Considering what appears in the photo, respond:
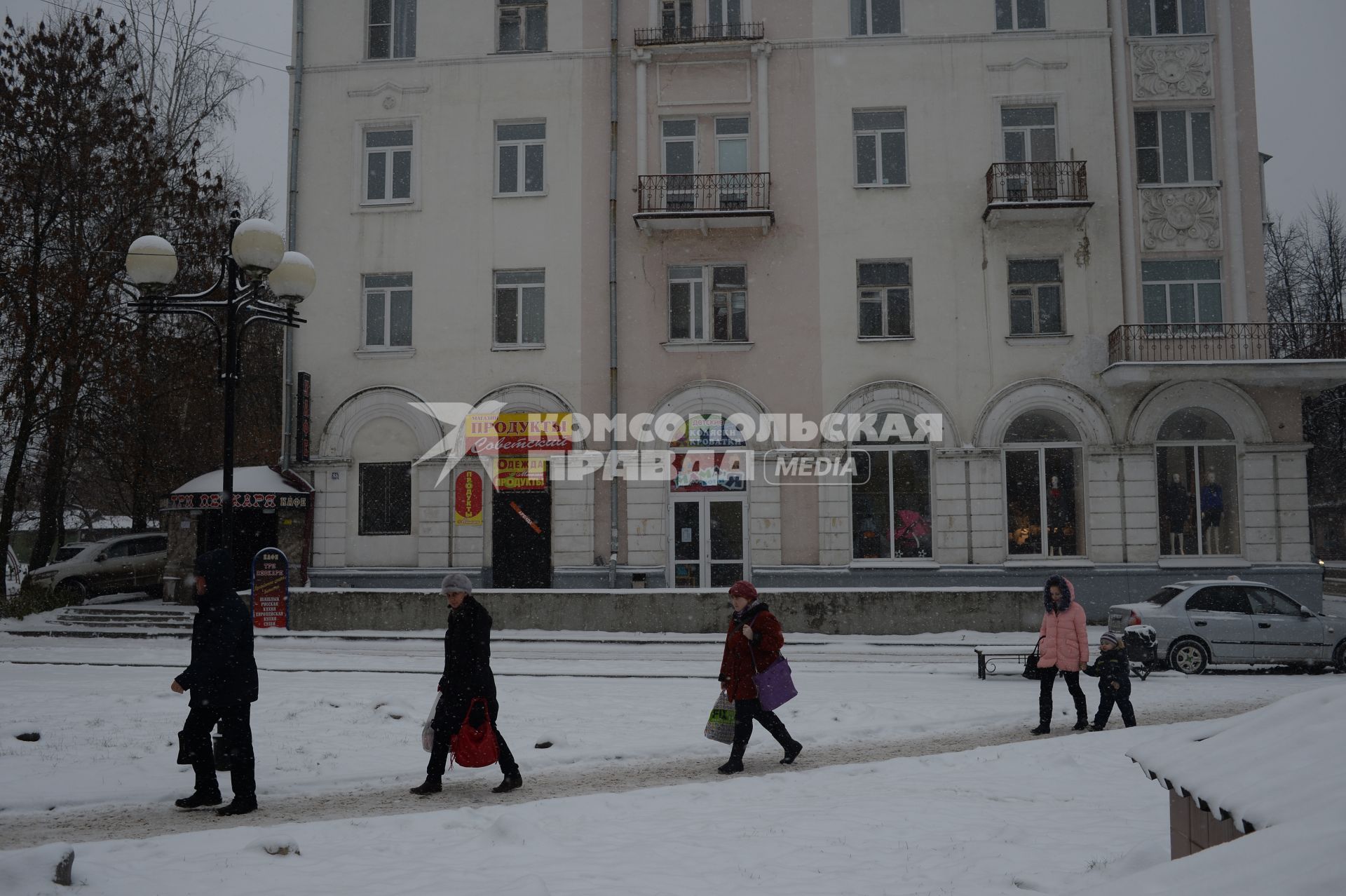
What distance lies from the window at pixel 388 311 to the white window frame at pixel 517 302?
7.07 ft

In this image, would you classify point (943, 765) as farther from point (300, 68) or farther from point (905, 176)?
point (300, 68)

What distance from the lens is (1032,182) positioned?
24.7 m

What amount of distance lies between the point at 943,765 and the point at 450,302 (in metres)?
19.4

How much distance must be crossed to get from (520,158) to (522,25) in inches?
133

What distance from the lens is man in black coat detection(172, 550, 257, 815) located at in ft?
26.1

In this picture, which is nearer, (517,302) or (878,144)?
(878,144)

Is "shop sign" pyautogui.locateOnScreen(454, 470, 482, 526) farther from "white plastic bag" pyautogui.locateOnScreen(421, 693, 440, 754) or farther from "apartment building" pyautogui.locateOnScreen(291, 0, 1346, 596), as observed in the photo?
"white plastic bag" pyautogui.locateOnScreen(421, 693, 440, 754)

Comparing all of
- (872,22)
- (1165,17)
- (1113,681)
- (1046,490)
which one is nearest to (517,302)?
(872,22)

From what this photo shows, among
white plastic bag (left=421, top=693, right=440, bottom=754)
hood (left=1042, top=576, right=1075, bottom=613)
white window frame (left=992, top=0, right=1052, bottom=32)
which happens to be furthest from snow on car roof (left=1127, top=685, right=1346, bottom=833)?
white window frame (left=992, top=0, right=1052, bottom=32)

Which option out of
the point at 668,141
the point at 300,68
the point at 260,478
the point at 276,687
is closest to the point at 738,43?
the point at 668,141

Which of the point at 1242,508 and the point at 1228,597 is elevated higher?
the point at 1242,508

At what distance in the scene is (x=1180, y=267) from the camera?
25.0 m

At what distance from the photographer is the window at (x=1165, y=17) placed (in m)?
25.3

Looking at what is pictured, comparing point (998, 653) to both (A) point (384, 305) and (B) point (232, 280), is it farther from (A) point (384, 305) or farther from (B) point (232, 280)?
(A) point (384, 305)
